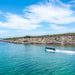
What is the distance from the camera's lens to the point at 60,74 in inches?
890

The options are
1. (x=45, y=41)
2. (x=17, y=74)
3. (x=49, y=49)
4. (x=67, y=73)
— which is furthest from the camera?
(x=45, y=41)

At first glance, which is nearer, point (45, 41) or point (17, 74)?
point (17, 74)

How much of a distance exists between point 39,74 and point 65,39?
11994 cm

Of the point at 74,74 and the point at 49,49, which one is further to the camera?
the point at 49,49

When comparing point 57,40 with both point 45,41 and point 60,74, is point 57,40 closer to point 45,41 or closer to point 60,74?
point 45,41

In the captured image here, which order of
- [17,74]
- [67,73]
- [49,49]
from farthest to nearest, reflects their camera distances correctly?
[49,49] < [67,73] < [17,74]

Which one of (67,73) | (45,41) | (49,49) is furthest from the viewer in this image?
(45,41)

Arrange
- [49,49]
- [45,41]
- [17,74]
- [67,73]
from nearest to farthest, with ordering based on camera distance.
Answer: [17,74] < [67,73] < [49,49] < [45,41]

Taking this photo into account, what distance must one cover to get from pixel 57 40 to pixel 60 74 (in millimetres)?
→ 115310

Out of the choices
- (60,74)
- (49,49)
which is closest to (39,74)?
(60,74)

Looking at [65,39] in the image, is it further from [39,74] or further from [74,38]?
[39,74]

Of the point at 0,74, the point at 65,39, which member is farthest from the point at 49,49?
the point at 65,39

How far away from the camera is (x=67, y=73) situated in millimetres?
23453

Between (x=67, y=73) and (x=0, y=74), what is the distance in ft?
52.6
